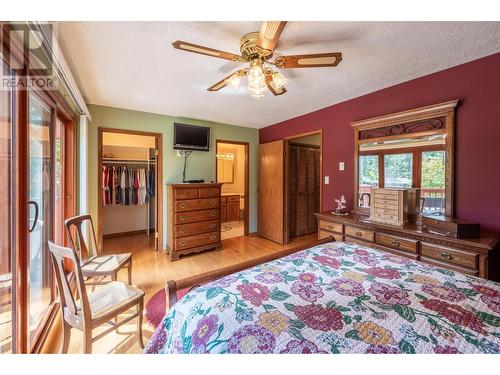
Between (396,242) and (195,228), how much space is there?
8.73ft

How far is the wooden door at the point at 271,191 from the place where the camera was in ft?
13.1

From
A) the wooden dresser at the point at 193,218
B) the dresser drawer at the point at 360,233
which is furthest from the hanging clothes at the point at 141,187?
the dresser drawer at the point at 360,233

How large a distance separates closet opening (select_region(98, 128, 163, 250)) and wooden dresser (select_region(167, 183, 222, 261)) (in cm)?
86

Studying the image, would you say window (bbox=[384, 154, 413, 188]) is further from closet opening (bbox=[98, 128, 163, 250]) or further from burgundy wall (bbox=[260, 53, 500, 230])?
closet opening (bbox=[98, 128, 163, 250])

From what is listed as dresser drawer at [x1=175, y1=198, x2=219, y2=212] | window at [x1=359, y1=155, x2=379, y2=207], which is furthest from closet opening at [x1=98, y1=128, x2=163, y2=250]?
window at [x1=359, y1=155, x2=379, y2=207]

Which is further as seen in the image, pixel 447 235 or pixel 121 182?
pixel 121 182

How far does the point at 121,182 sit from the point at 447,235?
15.5ft

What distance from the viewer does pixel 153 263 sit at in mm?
3121

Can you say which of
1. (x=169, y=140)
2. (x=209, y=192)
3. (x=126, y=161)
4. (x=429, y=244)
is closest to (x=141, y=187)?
(x=126, y=161)

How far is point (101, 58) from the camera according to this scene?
1856 mm

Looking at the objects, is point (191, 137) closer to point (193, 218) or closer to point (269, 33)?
point (193, 218)
